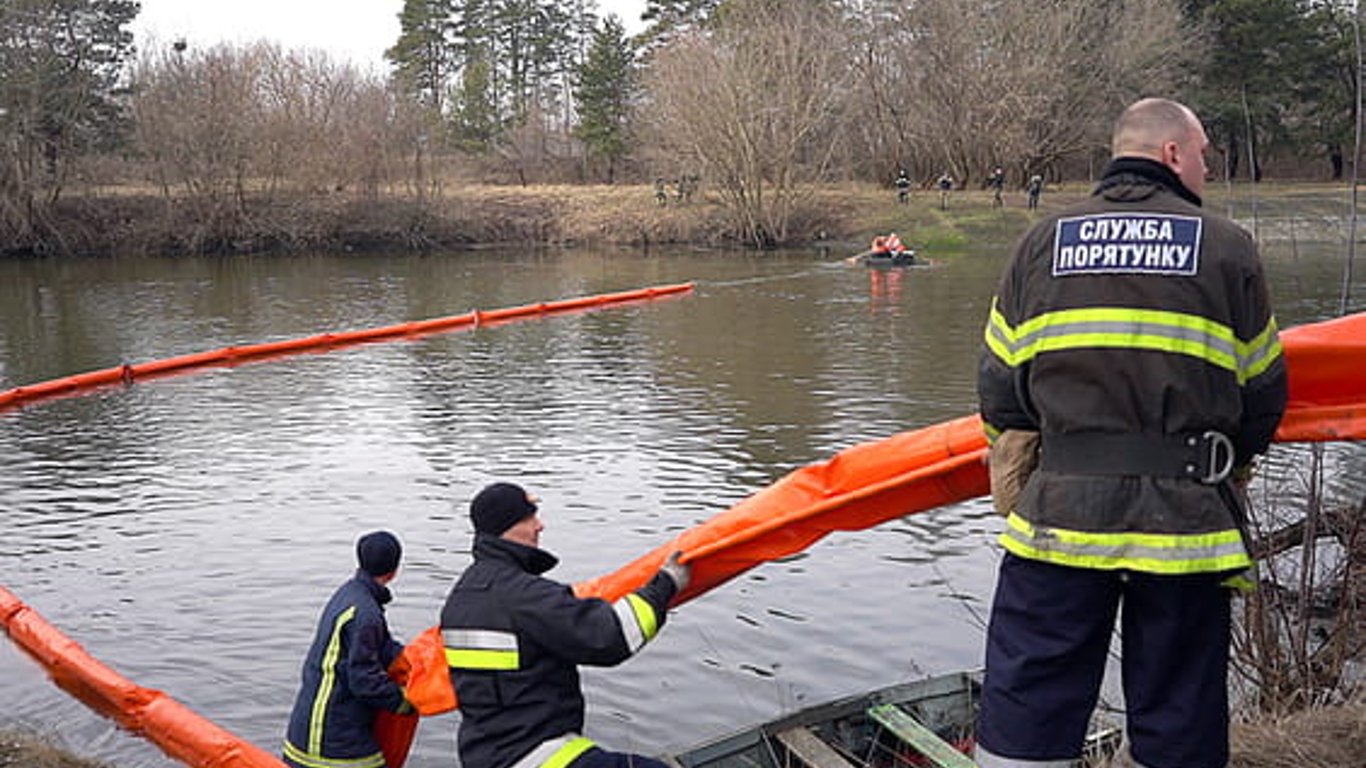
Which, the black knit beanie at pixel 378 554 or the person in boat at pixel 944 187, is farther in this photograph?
the person in boat at pixel 944 187

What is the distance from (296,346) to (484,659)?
790 inches

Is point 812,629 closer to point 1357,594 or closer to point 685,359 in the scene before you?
point 1357,594

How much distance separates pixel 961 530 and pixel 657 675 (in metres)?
3.82

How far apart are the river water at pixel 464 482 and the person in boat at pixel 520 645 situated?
3.50 m

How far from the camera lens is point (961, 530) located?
443 inches

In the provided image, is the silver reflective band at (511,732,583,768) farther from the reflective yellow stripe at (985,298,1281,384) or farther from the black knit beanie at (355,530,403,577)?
the reflective yellow stripe at (985,298,1281,384)

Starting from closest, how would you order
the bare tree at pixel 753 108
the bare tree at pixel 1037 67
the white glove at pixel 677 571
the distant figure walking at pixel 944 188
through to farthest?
the white glove at pixel 677 571, the bare tree at pixel 753 108, the distant figure walking at pixel 944 188, the bare tree at pixel 1037 67

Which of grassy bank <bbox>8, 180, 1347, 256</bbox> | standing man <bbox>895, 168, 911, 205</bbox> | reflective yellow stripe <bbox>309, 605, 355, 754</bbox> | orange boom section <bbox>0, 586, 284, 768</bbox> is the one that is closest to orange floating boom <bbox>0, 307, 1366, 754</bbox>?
reflective yellow stripe <bbox>309, 605, 355, 754</bbox>

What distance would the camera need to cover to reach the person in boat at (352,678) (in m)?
5.19

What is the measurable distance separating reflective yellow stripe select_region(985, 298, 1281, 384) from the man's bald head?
16.7 inches

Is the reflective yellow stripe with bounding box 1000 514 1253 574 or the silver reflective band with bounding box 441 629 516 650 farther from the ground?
the reflective yellow stripe with bounding box 1000 514 1253 574

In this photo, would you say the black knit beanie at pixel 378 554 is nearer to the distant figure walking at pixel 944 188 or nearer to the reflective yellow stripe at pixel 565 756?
the reflective yellow stripe at pixel 565 756

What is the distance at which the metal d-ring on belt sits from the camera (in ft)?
10.3

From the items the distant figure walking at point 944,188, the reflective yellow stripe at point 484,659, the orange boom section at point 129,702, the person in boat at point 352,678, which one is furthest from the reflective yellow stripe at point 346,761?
the distant figure walking at point 944,188
